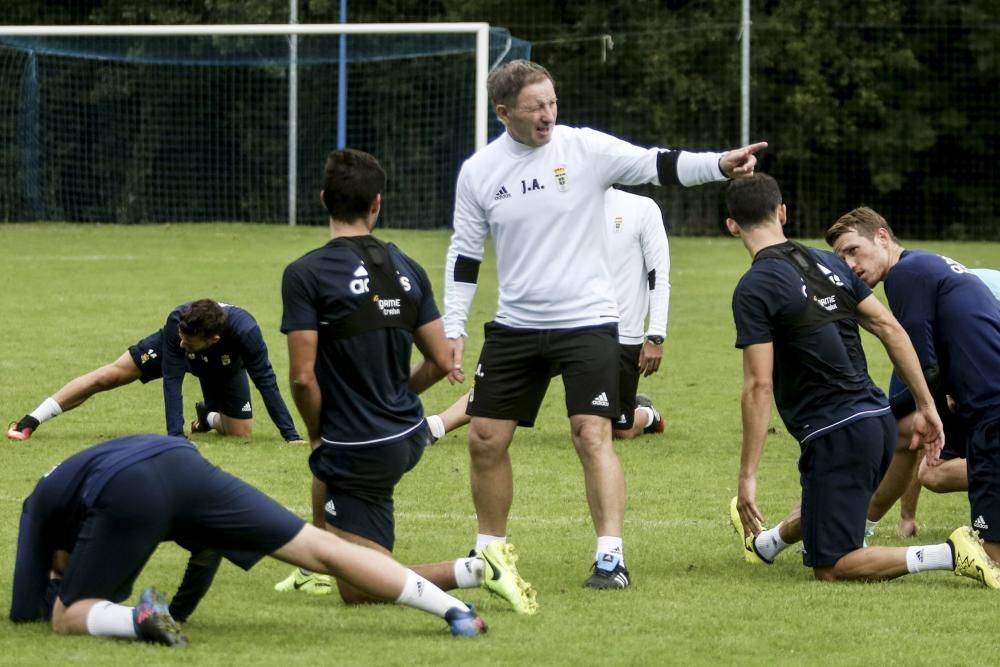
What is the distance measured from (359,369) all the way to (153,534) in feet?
3.58

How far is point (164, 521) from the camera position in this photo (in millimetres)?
5652

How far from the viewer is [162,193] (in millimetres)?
28203

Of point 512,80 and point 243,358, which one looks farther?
point 243,358

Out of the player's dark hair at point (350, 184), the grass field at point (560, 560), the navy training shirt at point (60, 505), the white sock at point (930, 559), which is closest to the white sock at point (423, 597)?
the grass field at point (560, 560)

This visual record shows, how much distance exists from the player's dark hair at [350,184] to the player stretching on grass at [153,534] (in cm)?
117

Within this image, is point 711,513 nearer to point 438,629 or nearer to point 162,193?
point 438,629

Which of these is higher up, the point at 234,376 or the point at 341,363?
the point at 341,363

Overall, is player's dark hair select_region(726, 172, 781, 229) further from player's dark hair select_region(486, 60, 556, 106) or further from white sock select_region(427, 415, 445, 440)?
white sock select_region(427, 415, 445, 440)

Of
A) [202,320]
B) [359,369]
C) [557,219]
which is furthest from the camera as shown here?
[202,320]

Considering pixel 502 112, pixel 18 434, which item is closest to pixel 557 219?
Result: pixel 502 112

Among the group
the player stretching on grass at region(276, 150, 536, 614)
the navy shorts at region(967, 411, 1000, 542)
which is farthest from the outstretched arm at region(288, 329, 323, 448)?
the navy shorts at region(967, 411, 1000, 542)

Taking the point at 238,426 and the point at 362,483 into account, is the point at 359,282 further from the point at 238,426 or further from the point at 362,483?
the point at 238,426

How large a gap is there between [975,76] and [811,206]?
4.43m

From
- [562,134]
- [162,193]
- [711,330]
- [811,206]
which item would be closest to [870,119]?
[811,206]
